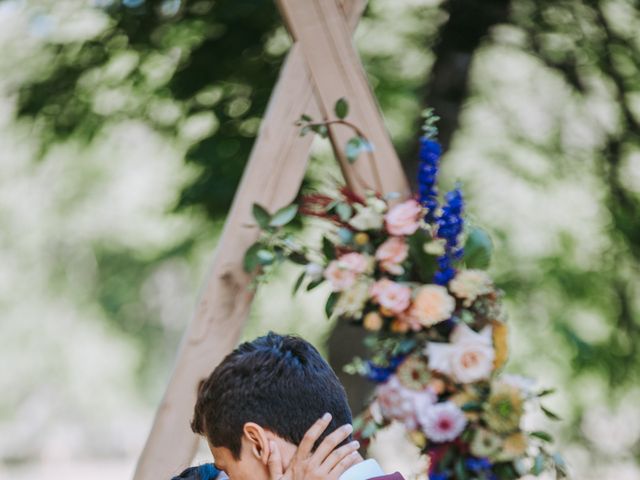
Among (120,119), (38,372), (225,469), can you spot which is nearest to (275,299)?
(120,119)

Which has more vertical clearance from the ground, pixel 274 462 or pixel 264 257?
pixel 274 462

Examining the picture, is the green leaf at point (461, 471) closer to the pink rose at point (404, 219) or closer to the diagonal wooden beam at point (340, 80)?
the pink rose at point (404, 219)

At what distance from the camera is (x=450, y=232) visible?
301 cm

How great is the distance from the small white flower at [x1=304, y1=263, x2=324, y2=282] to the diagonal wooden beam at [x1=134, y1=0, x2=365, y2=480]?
0.18 m

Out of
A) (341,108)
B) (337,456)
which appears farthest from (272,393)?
(341,108)

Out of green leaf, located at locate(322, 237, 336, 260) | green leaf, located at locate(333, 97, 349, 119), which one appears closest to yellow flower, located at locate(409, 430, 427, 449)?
green leaf, located at locate(322, 237, 336, 260)

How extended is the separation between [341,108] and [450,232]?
1.54ft

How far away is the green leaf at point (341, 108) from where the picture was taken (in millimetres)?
3078

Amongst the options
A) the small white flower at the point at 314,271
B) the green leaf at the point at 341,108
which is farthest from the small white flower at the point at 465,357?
the green leaf at the point at 341,108

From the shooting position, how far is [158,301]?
6082 millimetres

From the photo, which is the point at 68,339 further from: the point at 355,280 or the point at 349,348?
the point at 355,280

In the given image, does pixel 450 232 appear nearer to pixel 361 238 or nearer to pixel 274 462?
pixel 361 238

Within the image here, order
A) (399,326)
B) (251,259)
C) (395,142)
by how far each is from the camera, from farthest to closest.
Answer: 1. (395,142)
2. (399,326)
3. (251,259)

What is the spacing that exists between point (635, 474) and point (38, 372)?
4.30 m
